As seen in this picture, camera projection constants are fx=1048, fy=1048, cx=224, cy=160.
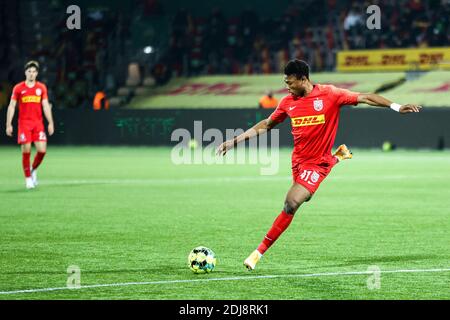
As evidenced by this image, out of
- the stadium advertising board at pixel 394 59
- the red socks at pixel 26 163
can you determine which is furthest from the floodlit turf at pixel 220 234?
the stadium advertising board at pixel 394 59

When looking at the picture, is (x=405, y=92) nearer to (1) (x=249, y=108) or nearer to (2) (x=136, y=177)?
(1) (x=249, y=108)

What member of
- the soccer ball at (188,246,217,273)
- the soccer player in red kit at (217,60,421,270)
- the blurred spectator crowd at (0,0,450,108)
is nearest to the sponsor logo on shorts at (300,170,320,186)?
the soccer player in red kit at (217,60,421,270)

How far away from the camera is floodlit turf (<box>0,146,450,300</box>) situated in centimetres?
890

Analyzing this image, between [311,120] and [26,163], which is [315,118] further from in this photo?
[26,163]

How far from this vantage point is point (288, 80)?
32.2 ft

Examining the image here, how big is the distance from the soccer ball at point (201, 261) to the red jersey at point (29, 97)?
10.6 metres

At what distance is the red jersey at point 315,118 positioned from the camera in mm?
10156

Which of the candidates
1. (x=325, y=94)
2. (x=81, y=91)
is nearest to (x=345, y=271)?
(x=325, y=94)

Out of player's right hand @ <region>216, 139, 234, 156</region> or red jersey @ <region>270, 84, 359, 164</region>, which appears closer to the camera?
red jersey @ <region>270, 84, 359, 164</region>

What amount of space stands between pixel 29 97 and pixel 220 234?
8.00m

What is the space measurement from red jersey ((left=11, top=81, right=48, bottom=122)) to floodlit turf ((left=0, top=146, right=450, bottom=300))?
1.46m

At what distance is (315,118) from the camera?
1016 centimetres

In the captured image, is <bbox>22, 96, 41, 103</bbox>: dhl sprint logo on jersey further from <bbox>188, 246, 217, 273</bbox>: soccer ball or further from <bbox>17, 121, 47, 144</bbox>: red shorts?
<bbox>188, 246, 217, 273</bbox>: soccer ball
